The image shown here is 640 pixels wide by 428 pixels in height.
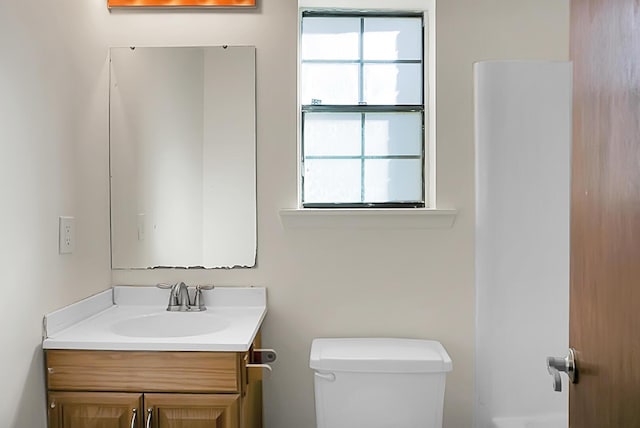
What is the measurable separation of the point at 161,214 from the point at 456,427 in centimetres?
139

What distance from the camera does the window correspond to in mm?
2193

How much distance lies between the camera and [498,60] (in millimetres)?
2045

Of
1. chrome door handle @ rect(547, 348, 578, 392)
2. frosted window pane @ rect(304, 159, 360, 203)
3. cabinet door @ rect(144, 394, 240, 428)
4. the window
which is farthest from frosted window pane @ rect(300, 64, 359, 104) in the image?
chrome door handle @ rect(547, 348, 578, 392)

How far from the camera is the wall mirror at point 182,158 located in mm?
2082

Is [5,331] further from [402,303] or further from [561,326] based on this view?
[561,326]

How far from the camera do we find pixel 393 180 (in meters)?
2.19

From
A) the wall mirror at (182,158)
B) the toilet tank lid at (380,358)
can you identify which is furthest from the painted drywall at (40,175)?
the toilet tank lid at (380,358)

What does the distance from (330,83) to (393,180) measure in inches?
18.3

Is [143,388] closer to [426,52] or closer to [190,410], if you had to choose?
[190,410]

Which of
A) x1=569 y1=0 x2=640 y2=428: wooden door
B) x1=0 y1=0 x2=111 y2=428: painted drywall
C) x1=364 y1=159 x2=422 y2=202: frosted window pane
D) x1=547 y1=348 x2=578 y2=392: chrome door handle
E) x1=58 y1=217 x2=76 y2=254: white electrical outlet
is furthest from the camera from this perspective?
x1=364 y1=159 x2=422 y2=202: frosted window pane

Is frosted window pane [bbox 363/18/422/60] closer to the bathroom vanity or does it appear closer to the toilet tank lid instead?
the toilet tank lid

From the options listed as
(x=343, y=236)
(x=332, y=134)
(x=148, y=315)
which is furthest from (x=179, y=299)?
(x=332, y=134)

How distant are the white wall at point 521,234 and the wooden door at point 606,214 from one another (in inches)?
43.4

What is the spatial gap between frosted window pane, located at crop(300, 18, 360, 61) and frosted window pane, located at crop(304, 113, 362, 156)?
24 cm
